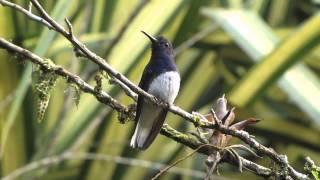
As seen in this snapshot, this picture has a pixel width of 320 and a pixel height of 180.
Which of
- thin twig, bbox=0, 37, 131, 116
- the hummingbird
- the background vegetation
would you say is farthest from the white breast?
the background vegetation

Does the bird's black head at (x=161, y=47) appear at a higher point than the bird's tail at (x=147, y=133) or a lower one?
higher

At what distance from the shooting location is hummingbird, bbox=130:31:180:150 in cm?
164

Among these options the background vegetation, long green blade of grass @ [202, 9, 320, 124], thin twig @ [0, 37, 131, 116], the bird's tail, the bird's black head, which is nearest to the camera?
thin twig @ [0, 37, 131, 116]

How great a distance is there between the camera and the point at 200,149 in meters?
1.32

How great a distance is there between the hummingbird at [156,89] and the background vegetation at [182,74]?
51cm

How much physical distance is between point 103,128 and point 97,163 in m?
0.15

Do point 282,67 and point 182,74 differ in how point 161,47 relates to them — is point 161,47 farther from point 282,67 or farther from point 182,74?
point 182,74

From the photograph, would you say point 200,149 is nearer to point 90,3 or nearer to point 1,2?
point 1,2

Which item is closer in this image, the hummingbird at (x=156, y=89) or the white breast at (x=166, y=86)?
the hummingbird at (x=156, y=89)

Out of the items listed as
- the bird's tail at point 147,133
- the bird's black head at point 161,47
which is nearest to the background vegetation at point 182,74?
the bird's black head at point 161,47

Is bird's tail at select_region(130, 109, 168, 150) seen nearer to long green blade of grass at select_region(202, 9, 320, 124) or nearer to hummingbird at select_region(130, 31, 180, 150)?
hummingbird at select_region(130, 31, 180, 150)

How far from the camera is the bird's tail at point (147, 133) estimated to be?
1613 millimetres

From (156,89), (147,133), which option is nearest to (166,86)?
(156,89)

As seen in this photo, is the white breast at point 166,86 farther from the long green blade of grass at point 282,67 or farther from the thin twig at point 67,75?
the long green blade of grass at point 282,67
